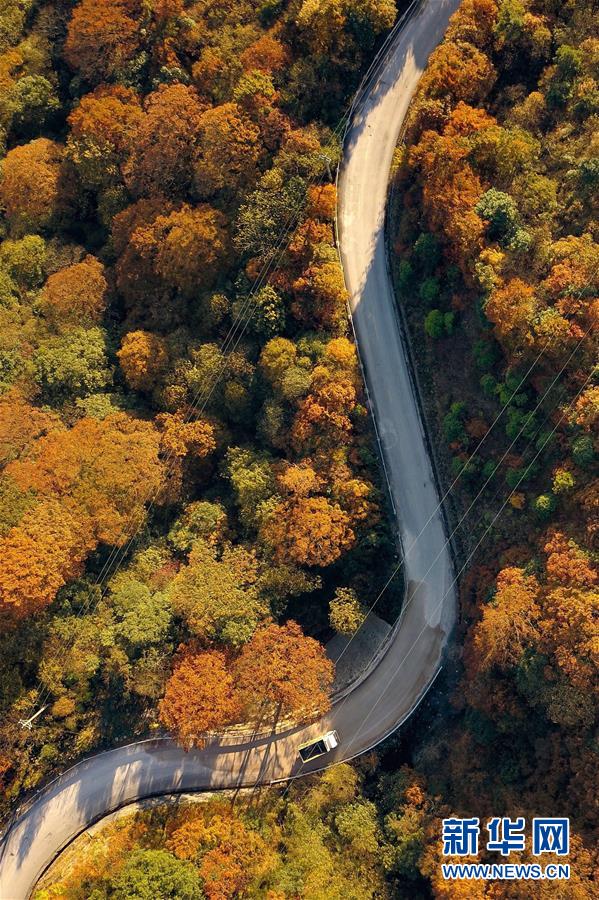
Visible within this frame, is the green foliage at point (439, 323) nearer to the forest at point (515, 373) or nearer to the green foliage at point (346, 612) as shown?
the forest at point (515, 373)

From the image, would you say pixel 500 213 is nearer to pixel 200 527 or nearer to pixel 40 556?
pixel 200 527

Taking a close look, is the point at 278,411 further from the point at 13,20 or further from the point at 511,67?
the point at 13,20

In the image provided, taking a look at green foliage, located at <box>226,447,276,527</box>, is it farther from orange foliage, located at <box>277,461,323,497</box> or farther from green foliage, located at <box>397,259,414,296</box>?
green foliage, located at <box>397,259,414,296</box>

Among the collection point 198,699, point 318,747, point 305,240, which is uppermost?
point 305,240

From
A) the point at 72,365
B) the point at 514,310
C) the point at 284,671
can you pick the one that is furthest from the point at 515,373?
the point at 72,365

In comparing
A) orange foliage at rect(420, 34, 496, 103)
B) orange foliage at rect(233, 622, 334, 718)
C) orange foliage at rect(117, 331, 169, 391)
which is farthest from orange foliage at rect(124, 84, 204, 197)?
orange foliage at rect(233, 622, 334, 718)

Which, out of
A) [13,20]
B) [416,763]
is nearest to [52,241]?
[13,20]
